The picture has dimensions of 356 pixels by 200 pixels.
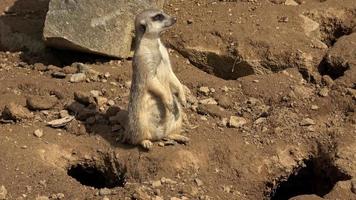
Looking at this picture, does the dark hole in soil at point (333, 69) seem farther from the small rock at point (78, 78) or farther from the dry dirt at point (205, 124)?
the small rock at point (78, 78)

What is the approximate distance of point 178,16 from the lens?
634 centimetres

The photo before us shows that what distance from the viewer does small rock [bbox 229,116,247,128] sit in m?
5.15

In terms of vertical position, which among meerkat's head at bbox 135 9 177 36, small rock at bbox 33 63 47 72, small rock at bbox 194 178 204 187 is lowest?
small rock at bbox 33 63 47 72

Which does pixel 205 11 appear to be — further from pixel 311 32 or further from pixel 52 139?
pixel 52 139

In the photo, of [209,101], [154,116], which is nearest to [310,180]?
[209,101]

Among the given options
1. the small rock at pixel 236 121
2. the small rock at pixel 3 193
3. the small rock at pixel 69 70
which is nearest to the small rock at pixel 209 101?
the small rock at pixel 236 121

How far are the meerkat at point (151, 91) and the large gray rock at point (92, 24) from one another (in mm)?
954

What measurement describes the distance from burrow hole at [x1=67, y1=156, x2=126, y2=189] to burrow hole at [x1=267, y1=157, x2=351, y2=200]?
0.99 metres

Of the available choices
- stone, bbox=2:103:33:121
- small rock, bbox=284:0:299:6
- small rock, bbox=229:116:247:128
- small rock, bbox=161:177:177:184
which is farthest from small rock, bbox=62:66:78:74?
small rock, bbox=284:0:299:6

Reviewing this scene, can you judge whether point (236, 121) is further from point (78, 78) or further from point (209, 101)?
point (78, 78)

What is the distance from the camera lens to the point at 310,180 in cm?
512

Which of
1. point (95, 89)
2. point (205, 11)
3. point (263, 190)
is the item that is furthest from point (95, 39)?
point (263, 190)

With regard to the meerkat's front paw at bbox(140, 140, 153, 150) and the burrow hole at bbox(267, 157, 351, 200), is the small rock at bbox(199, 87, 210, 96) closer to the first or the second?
the meerkat's front paw at bbox(140, 140, 153, 150)

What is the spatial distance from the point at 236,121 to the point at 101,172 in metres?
1.01
